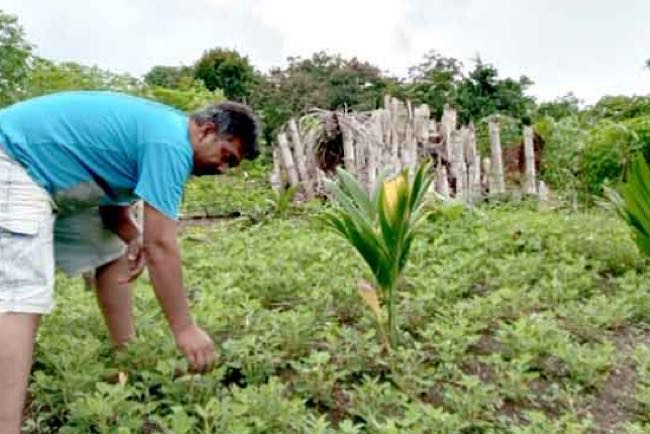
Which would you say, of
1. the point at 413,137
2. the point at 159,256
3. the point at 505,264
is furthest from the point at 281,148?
the point at 159,256

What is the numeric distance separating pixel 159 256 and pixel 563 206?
6.77 m

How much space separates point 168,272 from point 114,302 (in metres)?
0.76

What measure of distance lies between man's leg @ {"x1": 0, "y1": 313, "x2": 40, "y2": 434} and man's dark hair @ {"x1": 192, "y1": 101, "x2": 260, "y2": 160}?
76 centimetres

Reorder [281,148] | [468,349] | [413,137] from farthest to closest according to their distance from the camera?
[281,148], [413,137], [468,349]

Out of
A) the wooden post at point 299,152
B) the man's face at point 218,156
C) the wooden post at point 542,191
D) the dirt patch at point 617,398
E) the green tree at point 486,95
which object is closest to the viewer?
the man's face at point 218,156

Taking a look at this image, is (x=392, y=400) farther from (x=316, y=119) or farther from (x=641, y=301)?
(x=316, y=119)

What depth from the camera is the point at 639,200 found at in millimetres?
4820

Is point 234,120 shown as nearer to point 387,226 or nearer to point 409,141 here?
point 387,226

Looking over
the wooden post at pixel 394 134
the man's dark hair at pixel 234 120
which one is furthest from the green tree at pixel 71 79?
the man's dark hair at pixel 234 120

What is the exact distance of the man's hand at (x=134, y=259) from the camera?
121 inches

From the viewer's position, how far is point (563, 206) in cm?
888

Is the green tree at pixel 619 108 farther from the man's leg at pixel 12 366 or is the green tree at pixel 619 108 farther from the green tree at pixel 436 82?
the man's leg at pixel 12 366

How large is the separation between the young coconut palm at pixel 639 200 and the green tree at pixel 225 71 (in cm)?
1800

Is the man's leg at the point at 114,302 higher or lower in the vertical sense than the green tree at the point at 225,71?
lower
